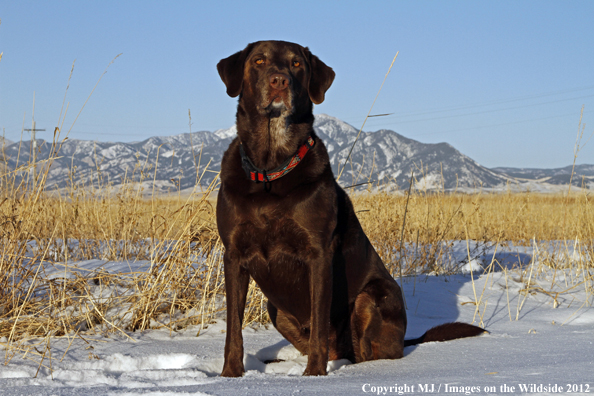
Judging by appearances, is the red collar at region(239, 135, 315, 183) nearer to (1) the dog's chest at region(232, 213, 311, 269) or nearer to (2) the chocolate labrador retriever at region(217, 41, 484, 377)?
(2) the chocolate labrador retriever at region(217, 41, 484, 377)

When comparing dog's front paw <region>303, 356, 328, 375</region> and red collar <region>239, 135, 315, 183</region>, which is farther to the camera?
red collar <region>239, 135, 315, 183</region>

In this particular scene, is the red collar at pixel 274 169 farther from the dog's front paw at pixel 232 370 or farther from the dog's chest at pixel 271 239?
the dog's front paw at pixel 232 370

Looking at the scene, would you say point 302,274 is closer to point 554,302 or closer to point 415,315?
point 415,315

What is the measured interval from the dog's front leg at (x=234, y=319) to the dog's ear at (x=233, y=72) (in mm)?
1021

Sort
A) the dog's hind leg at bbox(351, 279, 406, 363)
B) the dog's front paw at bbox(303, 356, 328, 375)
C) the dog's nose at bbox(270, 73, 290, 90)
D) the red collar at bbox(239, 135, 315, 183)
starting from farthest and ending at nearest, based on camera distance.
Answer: the dog's hind leg at bbox(351, 279, 406, 363) < the dog's nose at bbox(270, 73, 290, 90) < the red collar at bbox(239, 135, 315, 183) < the dog's front paw at bbox(303, 356, 328, 375)

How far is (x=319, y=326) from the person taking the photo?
8.50ft

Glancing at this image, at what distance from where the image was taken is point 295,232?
260cm

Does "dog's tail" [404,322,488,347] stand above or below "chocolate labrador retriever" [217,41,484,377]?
below

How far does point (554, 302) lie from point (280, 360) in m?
2.85

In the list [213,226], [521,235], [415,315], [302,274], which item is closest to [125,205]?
[213,226]

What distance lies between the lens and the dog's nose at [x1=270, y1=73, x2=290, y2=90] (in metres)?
2.79

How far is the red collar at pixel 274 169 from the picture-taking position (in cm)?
267

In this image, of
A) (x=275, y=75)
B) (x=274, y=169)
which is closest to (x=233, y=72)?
(x=275, y=75)

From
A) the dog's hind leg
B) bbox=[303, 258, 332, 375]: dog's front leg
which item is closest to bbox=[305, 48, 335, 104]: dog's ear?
bbox=[303, 258, 332, 375]: dog's front leg
